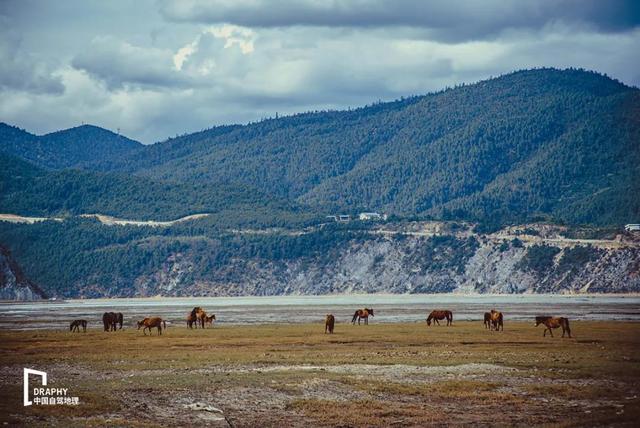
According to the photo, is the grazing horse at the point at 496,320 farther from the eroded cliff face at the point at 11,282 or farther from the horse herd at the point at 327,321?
the eroded cliff face at the point at 11,282

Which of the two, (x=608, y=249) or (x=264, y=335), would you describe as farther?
(x=608, y=249)

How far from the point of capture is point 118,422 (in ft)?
116

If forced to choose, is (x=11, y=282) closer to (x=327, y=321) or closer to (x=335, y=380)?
(x=327, y=321)

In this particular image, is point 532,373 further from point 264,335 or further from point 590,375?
point 264,335

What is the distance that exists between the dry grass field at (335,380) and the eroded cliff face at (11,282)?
110 metres

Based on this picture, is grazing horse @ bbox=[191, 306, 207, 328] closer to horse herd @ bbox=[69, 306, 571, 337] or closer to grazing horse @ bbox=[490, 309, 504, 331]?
horse herd @ bbox=[69, 306, 571, 337]

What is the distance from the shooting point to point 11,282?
571 feet

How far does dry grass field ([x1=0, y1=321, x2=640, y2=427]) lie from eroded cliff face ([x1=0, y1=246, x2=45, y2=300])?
11000cm

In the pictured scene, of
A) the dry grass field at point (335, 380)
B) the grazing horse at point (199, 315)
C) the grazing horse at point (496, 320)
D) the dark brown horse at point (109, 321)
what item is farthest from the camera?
the grazing horse at point (199, 315)

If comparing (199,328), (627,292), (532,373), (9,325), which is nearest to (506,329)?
(199,328)

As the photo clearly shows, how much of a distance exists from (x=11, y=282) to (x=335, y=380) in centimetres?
13938

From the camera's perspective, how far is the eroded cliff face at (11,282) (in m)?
172

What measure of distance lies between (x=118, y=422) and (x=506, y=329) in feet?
136

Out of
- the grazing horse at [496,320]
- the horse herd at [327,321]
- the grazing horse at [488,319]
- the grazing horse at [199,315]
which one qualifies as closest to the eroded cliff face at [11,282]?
the horse herd at [327,321]
